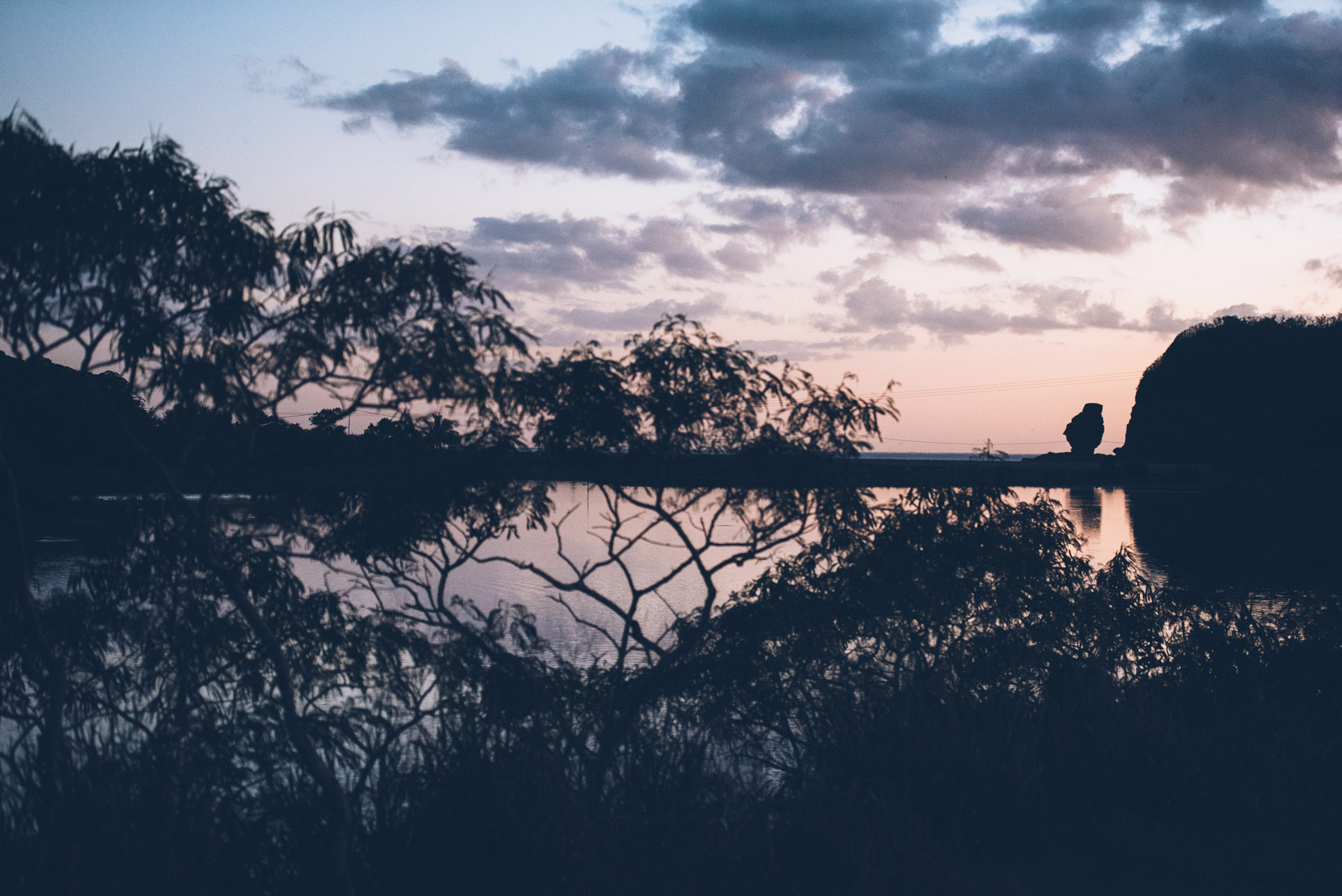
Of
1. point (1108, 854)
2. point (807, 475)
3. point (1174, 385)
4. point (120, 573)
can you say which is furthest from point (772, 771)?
point (1174, 385)

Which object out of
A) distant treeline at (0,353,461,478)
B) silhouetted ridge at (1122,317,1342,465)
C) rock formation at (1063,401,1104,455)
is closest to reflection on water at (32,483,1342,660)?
distant treeline at (0,353,461,478)

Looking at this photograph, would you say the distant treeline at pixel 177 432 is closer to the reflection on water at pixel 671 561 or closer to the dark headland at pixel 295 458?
the dark headland at pixel 295 458

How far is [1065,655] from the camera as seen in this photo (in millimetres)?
11008

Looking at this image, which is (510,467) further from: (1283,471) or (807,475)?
(1283,471)

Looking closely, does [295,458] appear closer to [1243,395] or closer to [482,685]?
[482,685]

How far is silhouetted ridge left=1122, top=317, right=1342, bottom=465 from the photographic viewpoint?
68.4 m

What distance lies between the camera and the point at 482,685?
9.37 meters

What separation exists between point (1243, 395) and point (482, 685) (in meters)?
92.7

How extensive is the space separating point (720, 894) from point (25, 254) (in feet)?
18.3

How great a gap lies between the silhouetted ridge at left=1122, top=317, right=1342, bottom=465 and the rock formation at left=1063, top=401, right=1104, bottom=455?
8.70 metres

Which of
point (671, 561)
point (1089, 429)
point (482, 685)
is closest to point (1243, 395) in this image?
point (1089, 429)

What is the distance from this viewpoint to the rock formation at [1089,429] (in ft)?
414

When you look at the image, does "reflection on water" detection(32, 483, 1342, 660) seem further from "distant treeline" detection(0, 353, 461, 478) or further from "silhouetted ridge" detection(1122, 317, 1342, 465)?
"silhouetted ridge" detection(1122, 317, 1342, 465)

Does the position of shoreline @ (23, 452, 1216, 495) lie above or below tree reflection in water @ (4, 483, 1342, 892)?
above
